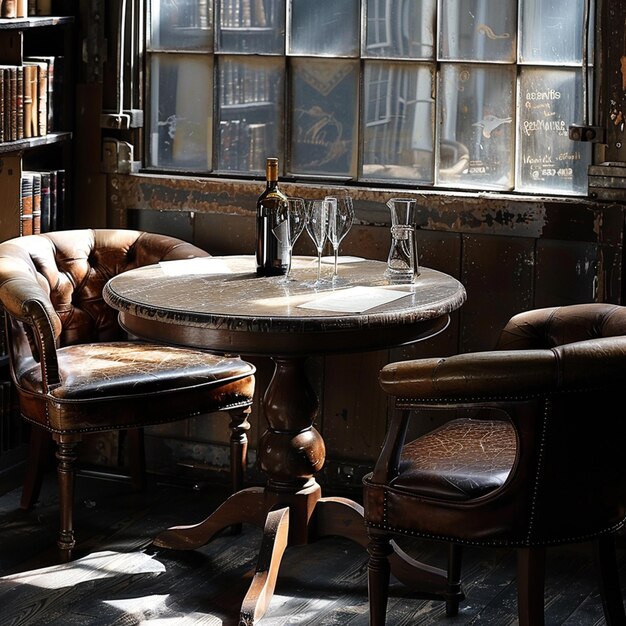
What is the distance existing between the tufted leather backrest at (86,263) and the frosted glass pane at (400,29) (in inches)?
34.4

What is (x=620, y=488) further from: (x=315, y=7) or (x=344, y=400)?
(x=315, y=7)

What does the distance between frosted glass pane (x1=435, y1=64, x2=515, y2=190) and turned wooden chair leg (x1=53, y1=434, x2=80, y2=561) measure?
144 centimetres

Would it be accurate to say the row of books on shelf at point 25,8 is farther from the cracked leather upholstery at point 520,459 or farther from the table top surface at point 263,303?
the cracked leather upholstery at point 520,459

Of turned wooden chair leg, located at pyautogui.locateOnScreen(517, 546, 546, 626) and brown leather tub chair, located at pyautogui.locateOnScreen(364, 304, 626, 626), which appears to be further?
turned wooden chair leg, located at pyautogui.locateOnScreen(517, 546, 546, 626)

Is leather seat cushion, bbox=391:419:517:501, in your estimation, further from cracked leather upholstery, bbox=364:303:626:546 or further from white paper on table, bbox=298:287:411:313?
white paper on table, bbox=298:287:411:313

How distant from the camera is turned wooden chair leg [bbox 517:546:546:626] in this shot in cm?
247

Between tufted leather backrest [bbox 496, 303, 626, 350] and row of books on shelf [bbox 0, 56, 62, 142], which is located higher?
row of books on shelf [bbox 0, 56, 62, 142]

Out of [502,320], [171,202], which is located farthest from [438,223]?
[171,202]

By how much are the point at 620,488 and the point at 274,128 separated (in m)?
1.90

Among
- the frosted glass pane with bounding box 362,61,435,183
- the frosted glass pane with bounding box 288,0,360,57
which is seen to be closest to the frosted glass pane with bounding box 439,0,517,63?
the frosted glass pane with bounding box 362,61,435,183

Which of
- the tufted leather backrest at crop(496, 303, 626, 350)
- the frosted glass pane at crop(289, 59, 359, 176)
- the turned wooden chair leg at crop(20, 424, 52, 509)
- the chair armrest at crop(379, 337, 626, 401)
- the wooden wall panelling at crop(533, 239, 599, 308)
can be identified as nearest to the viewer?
the chair armrest at crop(379, 337, 626, 401)

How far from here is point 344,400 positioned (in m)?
3.84

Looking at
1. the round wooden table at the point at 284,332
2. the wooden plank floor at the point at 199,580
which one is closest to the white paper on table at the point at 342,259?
the round wooden table at the point at 284,332

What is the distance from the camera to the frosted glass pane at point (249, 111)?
3.89m
